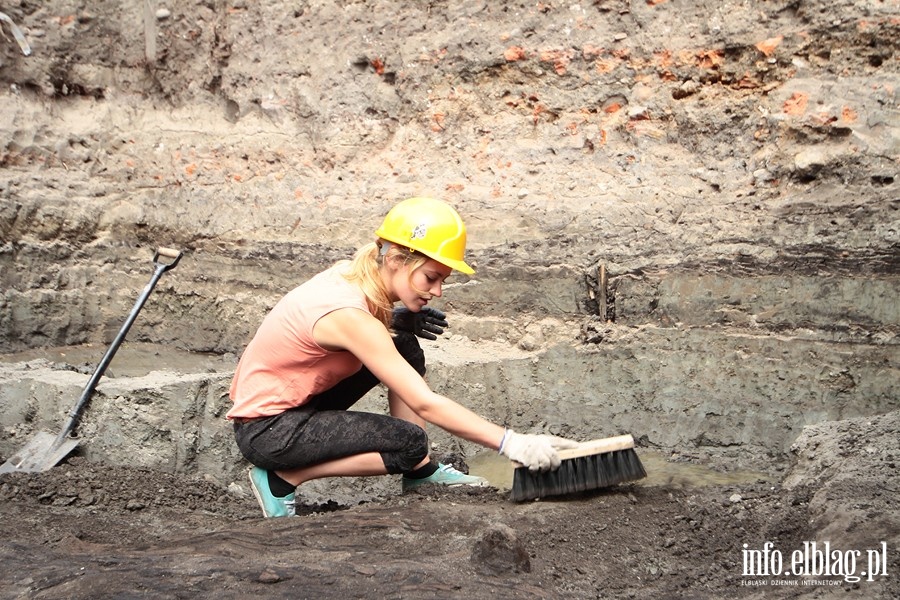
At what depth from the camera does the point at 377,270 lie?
3.29 m

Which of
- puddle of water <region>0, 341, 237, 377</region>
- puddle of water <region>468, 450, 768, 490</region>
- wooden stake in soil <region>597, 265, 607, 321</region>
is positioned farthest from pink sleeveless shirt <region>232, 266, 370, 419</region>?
puddle of water <region>0, 341, 237, 377</region>

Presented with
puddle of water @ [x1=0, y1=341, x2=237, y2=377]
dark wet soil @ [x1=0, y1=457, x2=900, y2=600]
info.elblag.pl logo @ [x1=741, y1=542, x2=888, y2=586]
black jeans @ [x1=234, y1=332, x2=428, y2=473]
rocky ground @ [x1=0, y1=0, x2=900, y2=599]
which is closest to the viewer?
info.elblag.pl logo @ [x1=741, y1=542, x2=888, y2=586]

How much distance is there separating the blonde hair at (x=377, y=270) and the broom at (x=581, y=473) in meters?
0.73

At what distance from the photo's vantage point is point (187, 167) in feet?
20.8

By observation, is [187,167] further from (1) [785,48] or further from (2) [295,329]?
(1) [785,48]

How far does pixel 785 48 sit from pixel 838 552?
3239mm

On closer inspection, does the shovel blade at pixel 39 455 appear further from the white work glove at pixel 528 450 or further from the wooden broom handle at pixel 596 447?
the wooden broom handle at pixel 596 447

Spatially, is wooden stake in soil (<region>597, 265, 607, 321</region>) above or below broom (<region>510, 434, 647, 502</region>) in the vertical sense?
above

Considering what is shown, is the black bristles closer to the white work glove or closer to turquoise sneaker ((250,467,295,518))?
the white work glove

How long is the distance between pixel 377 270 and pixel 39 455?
2.18 m

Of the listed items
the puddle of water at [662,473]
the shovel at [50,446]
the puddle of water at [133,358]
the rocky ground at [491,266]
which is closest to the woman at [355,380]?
the rocky ground at [491,266]

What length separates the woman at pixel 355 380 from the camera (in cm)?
310

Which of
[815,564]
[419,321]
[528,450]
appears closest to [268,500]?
[419,321]

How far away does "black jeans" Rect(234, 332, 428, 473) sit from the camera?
342 cm
